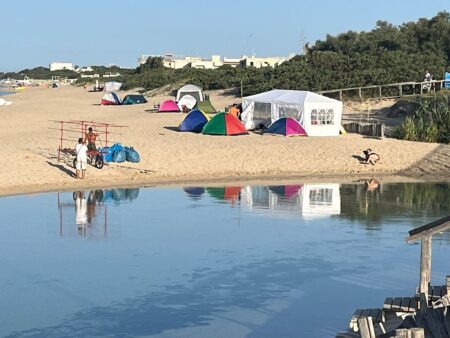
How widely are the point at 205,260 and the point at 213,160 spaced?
13.0 meters

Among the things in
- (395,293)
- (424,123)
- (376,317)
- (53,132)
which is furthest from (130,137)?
(376,317)

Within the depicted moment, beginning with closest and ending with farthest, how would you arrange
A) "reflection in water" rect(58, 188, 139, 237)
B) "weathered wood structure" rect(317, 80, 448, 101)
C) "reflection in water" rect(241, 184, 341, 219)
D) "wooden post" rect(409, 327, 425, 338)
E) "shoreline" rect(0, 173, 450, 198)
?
"wooden post" rect(409, 327, 425, 338) → "reflection in water" rect(58, 188, 139, 237) → "reflection in water" rect(241, 184, 341, 219) → "shoreline" rect(0, 173, 450, 198) → "weathered wood structure" rect(317, 80, 448, 101)

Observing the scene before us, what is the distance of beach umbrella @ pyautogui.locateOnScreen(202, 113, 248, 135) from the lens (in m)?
31.6

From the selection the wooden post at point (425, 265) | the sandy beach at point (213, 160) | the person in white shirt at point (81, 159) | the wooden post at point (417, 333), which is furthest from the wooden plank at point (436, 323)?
the sandy beach at point (213, 160)

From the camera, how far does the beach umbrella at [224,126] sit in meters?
31.6

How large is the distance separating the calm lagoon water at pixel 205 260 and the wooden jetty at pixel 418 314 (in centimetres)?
105

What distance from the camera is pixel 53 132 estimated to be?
1313 inches

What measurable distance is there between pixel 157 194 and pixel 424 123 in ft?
47.2

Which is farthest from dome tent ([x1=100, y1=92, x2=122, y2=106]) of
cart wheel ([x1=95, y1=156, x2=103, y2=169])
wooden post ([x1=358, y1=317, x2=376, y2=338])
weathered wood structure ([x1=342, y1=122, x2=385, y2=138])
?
wooden post ([x1=358, y1=317, x2=376, y2=338])

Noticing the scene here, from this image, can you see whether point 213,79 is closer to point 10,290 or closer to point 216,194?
point 216,194

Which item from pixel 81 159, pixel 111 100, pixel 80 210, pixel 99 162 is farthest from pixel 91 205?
pixel 111 100

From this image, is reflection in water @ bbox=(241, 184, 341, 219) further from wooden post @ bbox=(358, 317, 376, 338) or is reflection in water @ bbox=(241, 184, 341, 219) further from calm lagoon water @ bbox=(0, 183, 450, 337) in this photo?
wooden post @ bbox=(358, 317, 376, 338)

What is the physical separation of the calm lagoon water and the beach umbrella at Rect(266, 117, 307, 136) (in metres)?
9.44

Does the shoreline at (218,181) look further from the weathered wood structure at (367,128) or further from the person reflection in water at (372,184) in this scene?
the weathered wood structure at (367,128)
